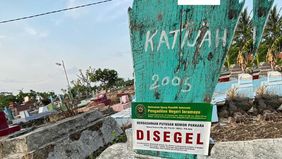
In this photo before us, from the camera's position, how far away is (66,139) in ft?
13.0

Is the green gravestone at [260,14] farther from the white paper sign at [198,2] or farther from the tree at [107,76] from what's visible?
the tree at [107,76]

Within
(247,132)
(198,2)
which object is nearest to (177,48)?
(198,2)

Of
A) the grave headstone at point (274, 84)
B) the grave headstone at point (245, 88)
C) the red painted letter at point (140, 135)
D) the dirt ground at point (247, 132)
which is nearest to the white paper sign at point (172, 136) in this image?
the red painted letter at point (140, 135)

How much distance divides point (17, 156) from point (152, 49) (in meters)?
2.04

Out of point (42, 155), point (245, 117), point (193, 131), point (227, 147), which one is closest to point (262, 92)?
point (245, 117)

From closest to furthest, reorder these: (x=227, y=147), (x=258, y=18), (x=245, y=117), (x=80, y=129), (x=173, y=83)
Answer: (x=258, y=18), (x=173, y=83), (x=227, y=147), (x=80, y=129), (x=245, y=117)

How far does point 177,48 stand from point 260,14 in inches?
20.5

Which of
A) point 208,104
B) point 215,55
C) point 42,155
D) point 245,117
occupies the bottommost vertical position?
point 245,117

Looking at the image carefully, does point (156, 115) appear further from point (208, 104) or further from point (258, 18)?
point (258, 18)

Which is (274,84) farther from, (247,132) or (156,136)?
(156,136)

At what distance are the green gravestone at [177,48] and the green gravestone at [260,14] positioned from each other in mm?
178

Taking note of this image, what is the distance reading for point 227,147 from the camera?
346 cm

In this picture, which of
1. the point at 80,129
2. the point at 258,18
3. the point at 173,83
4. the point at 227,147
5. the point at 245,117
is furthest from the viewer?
the point at 245,117

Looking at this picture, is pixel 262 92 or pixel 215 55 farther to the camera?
pixel 262 92
